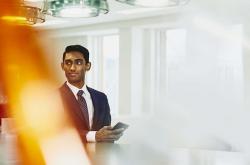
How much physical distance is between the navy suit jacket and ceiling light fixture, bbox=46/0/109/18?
1.73 feet

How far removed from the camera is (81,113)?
218 cm

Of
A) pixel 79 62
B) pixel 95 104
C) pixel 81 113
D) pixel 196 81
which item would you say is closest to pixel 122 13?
pixel 196 81

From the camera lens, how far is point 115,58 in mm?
5641

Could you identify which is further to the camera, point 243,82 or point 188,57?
point 188,57

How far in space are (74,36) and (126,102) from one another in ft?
4.26

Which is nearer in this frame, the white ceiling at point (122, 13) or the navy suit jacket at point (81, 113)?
the navy suit jacket at point (81, 113)

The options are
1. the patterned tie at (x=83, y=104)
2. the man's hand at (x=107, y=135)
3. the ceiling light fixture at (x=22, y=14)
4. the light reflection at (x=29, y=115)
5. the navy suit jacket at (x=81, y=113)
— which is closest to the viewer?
the light reflection at (x=29, y=115)

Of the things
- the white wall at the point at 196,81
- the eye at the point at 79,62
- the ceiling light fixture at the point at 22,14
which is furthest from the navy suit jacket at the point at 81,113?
the white wall at the point at 196,81

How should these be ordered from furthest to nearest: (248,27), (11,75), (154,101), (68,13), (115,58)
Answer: (115,58) → (154,101) → (248,27) → (11,75) → (68,13)

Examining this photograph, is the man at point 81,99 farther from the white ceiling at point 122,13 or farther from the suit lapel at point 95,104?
the white ceiling at point 122,13

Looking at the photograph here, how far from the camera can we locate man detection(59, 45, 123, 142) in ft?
7.01

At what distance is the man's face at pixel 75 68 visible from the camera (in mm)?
2326

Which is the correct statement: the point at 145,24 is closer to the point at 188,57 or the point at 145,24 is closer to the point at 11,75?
the point at 188,57

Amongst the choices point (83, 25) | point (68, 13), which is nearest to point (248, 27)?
point (83, 25)
